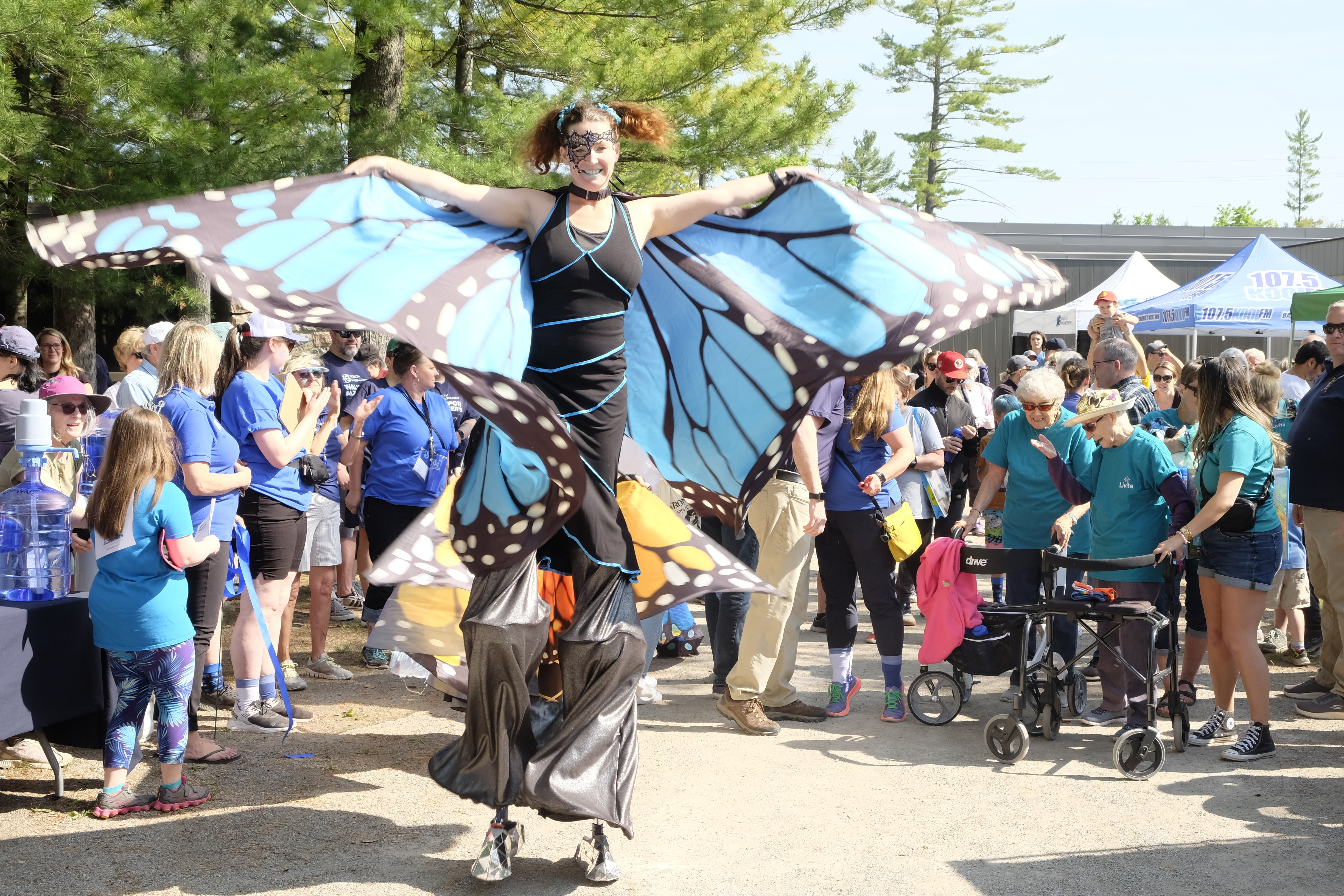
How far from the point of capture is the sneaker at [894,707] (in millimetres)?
5402

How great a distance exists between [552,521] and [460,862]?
4.02ft

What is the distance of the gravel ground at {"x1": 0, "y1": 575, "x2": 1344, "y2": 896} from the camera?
3428 millimetres

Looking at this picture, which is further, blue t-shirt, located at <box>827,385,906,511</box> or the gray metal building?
the gray metal building

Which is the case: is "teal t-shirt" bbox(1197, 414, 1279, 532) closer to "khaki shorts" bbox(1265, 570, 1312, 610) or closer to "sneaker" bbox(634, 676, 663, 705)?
"khaki shorts" bbox(1265, 570, 1312, 610)

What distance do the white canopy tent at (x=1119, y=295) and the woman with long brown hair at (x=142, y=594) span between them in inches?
491

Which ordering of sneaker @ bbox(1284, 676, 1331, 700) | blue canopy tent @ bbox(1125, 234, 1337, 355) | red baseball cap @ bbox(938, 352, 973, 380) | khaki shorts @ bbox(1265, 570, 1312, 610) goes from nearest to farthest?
sneaker @ bbox(1284, 676, 1331, 700)
khaki shorts @ bbox(1265, 570, 1312, 610)
red baseball cap @ bbox(938, 352, 973, 380)
blue canopy tent @ bbox(1125, 234, 1337, 355)

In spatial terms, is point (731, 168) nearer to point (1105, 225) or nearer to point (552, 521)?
point (552, 521)

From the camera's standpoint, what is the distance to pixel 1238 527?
467 cm

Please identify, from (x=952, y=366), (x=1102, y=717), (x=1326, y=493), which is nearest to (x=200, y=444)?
(x=1102, y=717)

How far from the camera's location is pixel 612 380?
3.26m

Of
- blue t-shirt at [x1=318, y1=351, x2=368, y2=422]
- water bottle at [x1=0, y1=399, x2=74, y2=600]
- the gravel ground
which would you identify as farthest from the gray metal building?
water bottle at [x1=0, y1=399, x2=74, y2=600]

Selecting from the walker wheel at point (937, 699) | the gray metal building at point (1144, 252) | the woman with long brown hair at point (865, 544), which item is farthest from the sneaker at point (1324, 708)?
the gray metal building at point (1144, 252)

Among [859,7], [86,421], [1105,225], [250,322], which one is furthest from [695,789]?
[1105,225]

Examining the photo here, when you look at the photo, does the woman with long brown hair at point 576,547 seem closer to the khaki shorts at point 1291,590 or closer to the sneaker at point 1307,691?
the sneaker at point 1307,691
